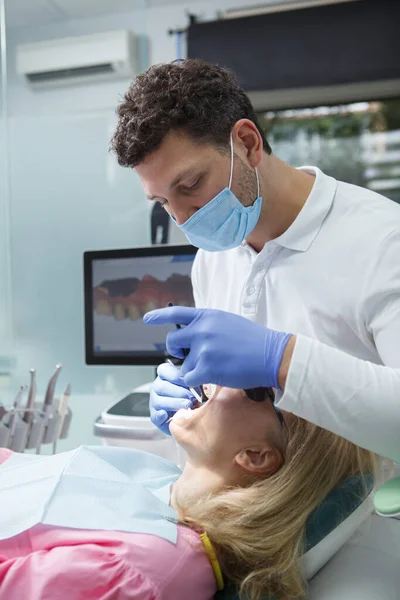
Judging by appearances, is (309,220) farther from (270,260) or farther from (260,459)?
(260,459)

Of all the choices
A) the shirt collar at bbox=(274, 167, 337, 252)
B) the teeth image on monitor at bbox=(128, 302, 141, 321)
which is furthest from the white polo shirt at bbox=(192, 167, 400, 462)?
the teeth image on monitor at bbox=(128, 302, 141, 321)

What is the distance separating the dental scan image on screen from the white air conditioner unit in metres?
1.37

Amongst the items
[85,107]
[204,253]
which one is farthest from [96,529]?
[85,107]

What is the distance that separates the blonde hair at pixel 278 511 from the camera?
95cm

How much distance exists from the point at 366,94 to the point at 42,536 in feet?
10.2

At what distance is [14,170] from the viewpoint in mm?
2686

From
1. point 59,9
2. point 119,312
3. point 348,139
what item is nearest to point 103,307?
point 119,312

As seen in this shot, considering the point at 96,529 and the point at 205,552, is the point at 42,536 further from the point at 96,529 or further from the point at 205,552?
the point at 205,552

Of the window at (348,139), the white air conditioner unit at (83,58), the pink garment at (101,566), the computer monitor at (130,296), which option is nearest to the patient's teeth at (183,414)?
the pink garment at (101,566)

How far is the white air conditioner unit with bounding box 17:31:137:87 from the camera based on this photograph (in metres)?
2.79

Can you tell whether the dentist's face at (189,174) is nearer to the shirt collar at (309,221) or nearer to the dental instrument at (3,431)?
the shirt collar at (309,221)

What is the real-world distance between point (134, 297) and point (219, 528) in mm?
1100

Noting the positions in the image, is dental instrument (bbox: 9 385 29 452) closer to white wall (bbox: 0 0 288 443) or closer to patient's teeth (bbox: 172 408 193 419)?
patient's teeth (bbox: 172 408 193 419)

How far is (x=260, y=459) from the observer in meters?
1.11
